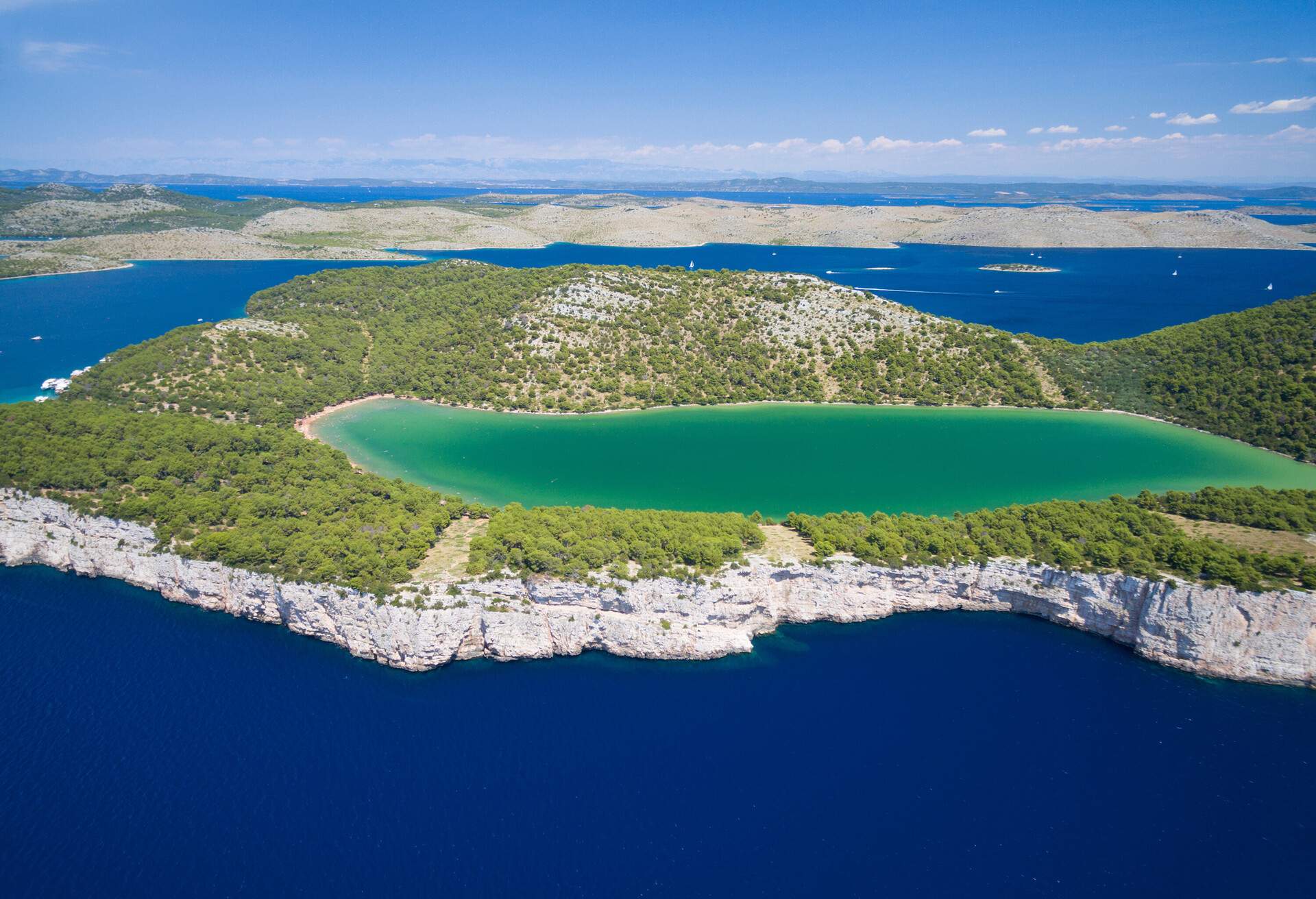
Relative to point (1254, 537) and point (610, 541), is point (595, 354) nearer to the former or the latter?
point (610, 541)

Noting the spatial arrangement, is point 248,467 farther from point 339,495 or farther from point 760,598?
point 760,598

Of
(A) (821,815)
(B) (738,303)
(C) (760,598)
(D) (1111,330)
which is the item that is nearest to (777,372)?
(B) (738,303)

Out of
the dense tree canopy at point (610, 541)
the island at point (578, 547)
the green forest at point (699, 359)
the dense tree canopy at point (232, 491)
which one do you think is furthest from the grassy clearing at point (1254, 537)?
the dense tree canopy at point (232, 491)

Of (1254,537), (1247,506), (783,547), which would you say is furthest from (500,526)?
(1247,506)

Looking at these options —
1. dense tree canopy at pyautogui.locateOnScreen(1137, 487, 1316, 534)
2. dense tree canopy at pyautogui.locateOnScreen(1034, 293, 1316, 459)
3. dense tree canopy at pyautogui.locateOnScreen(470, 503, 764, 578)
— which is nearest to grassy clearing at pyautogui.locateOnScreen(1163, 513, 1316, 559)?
dense tree canopy at pyautogui.locateOnScreen(1137, 487, 1316, 534)

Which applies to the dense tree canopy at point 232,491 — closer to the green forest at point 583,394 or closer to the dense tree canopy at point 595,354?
the green forest at point 583,394

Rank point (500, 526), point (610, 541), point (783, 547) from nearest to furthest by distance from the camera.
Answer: point (610, 541), point (783, 547), point (500, 526)

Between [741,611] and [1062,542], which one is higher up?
[1062,542]
